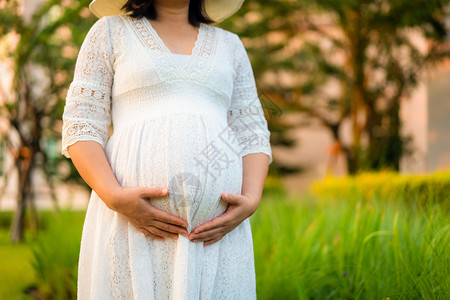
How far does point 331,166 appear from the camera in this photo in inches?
388

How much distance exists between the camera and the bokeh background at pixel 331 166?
Result: 232cm

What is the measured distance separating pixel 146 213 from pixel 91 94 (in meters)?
0.42

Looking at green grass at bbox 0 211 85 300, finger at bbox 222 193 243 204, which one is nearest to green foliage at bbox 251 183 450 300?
finger at bbox 222 193 243 204

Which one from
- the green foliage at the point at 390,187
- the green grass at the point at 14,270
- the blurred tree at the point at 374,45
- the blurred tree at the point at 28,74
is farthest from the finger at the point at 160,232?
the blurred tree at the point at 374,45

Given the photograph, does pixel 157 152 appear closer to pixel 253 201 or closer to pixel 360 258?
pixel 253 201

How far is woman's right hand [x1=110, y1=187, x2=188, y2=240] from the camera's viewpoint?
4.21 feet

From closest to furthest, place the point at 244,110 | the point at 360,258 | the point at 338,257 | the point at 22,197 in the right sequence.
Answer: the point at 244,110, the point at 360,258, the point at 338,257, the point at 22,197

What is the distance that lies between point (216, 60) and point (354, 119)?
6747 millimetres

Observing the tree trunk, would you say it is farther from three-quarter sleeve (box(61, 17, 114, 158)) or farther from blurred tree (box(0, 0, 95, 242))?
three-quarter sleeve (box(61, 17, 114, 158))

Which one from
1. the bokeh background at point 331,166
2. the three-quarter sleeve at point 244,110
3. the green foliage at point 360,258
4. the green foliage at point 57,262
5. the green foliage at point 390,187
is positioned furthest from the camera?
the green foliage at point 390,187

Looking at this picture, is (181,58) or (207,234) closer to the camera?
(207,234)

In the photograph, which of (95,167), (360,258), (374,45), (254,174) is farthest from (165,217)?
(374,45)

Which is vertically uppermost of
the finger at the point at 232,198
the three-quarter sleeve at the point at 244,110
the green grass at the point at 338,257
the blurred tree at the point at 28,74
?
the blurred tree at the point at 28,74

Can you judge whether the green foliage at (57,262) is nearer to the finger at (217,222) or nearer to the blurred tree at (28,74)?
the blurred tree at (28,74)
